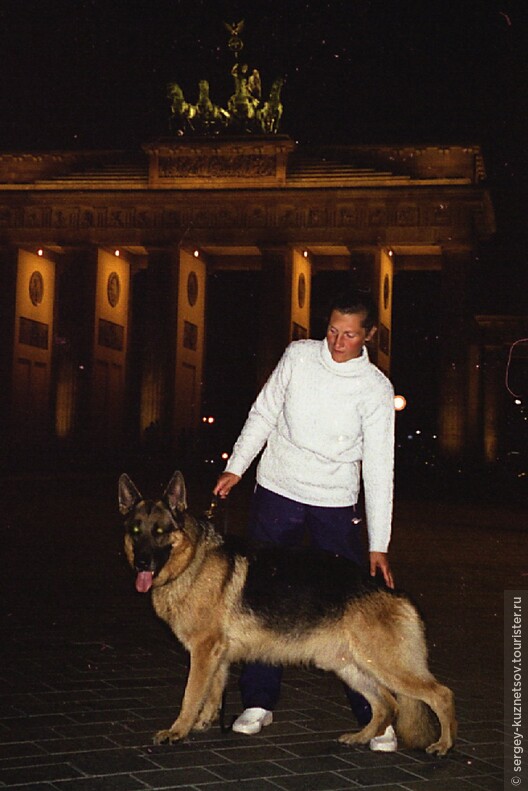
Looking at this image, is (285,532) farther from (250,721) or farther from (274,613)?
(250,721)

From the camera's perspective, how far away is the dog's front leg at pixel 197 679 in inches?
232

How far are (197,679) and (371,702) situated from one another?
927mm

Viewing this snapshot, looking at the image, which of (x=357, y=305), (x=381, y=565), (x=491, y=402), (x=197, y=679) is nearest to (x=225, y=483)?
(x=381, y=565)

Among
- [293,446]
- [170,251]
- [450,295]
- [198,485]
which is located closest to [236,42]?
[170,251]

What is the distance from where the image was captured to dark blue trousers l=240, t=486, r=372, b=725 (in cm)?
646

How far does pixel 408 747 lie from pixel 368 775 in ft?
1.66

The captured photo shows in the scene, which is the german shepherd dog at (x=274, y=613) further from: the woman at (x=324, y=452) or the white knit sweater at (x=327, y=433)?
the white knit sweater at (x=327, y=433)

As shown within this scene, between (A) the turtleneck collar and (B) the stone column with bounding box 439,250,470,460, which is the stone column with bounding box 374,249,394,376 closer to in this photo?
(B) the stone column with bounding box 439,250,470,460

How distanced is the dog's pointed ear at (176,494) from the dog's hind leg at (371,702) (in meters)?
1.19

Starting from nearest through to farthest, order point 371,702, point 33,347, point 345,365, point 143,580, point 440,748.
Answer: point 143,580, point 440,748, point 371,702, point 345,365, point 33,347

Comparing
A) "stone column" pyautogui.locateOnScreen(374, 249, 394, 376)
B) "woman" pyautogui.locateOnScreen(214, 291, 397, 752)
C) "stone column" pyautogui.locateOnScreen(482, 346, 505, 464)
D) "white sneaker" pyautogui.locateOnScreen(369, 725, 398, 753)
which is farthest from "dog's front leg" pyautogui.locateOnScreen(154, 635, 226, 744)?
"stone column" pyautogui.locateOnScreen(482, 346, 505, 464)

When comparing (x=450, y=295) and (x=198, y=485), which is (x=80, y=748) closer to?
(x=198, y=485)

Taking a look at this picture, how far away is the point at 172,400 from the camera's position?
165ft

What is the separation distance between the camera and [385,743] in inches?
237
